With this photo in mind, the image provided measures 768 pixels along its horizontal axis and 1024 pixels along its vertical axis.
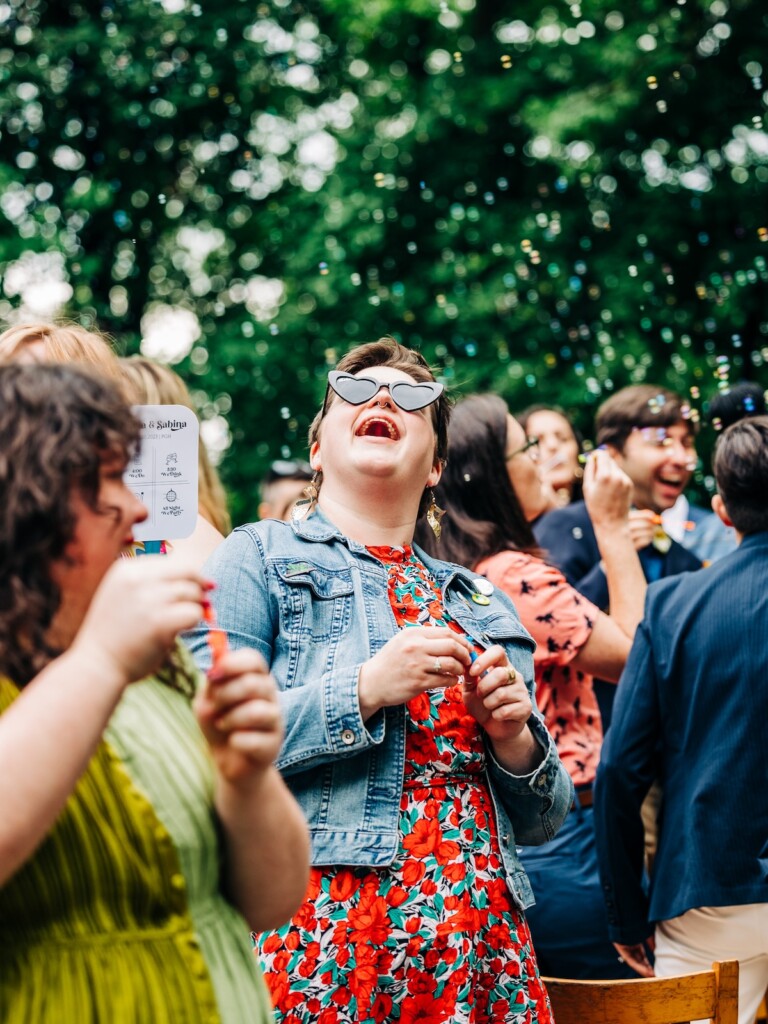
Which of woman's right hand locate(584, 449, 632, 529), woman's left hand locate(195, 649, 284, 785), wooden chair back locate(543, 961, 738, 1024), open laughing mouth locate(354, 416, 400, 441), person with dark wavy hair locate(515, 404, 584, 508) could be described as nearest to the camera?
woman's left hand locate(195, 649, 284, 785)

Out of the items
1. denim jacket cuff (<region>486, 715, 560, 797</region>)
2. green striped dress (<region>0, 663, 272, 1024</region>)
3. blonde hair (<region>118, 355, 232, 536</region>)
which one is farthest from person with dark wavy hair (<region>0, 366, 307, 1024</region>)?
blonde hair (<region>118, 355, 232, 536</region>)

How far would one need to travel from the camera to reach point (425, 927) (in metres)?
2.15

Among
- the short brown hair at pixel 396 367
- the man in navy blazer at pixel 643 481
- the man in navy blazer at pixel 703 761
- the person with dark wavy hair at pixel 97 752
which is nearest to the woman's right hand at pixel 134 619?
the person with dark wavy hair at pixel 97 752

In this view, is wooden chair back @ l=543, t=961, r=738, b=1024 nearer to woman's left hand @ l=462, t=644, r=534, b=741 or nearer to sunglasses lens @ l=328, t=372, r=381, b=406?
woman's left hand @ l=462, t=644, r=534, b=741

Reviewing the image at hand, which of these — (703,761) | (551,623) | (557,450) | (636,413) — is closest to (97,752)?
(551,623)

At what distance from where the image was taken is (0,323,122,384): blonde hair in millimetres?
2477

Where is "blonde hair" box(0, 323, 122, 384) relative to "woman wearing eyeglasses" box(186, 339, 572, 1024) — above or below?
above

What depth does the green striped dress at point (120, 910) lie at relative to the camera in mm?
1370

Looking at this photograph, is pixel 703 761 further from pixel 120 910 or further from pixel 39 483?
pixel 39 483

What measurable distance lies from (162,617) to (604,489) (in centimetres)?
287

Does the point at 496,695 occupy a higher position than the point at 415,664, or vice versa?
the point at 415,664

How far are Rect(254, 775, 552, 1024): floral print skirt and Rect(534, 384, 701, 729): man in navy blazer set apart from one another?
2.15 metres

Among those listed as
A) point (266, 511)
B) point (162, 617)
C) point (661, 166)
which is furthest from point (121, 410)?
point (661, 166)

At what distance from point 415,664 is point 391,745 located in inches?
9.5
